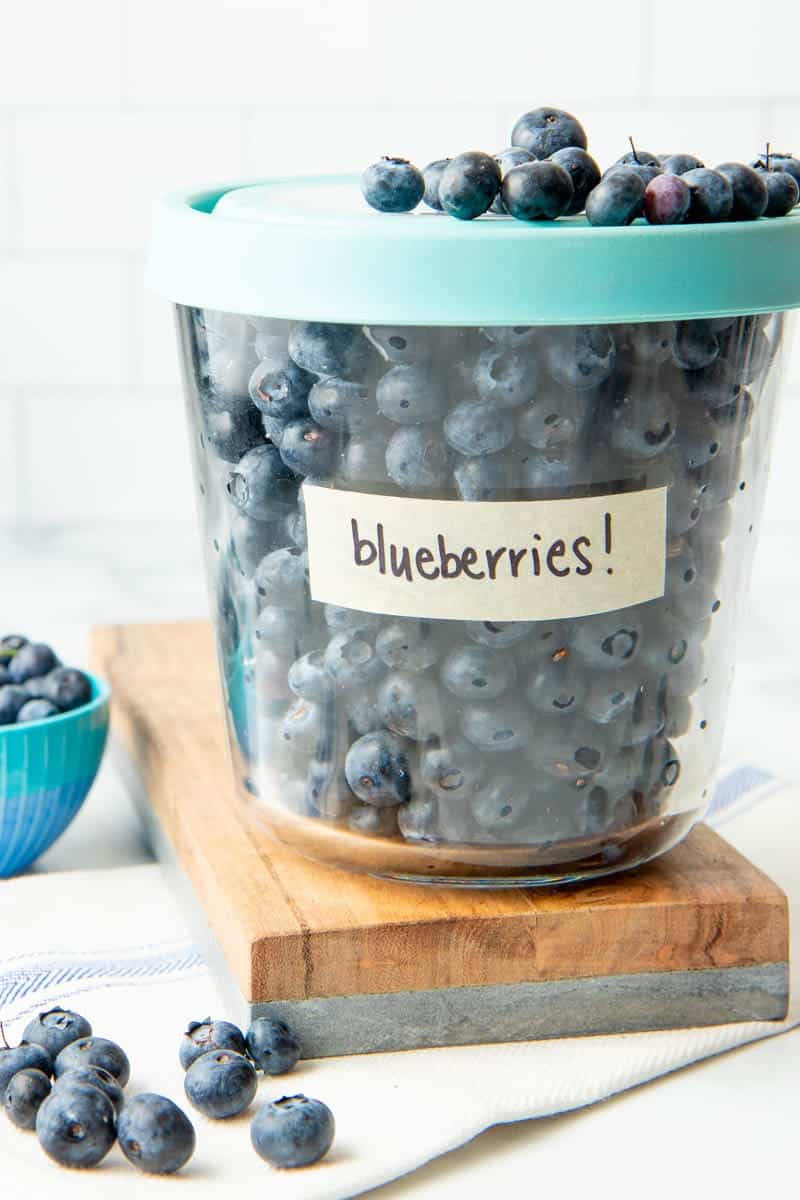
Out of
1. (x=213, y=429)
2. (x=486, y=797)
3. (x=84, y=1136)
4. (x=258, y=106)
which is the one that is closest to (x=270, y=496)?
(x=213, y=429)

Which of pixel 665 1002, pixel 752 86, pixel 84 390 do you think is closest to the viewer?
pixel 665 1002

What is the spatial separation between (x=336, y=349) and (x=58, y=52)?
3.65 feet

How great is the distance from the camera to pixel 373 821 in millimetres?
717

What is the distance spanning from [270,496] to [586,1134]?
0.30 metres

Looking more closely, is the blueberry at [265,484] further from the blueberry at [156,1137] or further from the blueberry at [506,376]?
the blueberry at [156,1137]

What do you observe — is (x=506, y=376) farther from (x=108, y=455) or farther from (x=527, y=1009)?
(x=108, y=455)

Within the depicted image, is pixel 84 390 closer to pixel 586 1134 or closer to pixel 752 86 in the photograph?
pixel 752 86

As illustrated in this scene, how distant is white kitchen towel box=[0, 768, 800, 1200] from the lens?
1.96ft

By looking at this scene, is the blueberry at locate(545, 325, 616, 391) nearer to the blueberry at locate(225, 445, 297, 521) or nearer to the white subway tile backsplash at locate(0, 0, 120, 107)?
the blueberry at locate(225, 445, 297, 521)

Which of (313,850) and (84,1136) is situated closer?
(84,1136)

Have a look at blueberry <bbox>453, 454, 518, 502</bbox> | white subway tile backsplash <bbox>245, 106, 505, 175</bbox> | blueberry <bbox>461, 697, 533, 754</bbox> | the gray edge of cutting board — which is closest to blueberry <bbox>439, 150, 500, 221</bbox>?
blueberry <bbox>453, 454, 518, 502</bbox>

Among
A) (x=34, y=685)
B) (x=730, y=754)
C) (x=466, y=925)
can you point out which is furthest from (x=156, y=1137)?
(x=730, y=754)

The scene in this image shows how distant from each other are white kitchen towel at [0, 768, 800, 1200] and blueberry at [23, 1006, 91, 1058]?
0.03m

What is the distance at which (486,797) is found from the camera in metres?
0.68
